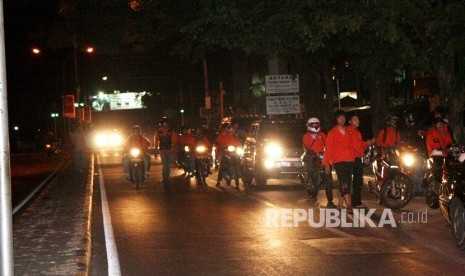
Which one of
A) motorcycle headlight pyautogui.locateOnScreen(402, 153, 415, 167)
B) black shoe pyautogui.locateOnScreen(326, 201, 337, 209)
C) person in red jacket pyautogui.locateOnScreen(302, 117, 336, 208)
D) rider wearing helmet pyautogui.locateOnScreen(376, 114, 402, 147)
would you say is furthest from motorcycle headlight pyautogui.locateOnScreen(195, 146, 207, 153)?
motorcycle headlight pyautogui.locateOnScreen(402, 153, 415, 167)

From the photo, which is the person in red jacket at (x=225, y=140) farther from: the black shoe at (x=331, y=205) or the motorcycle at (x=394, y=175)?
the black shoe at (x=331, y=205)

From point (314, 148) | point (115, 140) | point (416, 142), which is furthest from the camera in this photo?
point (115, 140)

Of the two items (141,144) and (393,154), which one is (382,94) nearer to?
(141,144)

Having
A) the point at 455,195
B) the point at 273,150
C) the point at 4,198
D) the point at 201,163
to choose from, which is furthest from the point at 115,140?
the point at 4,198

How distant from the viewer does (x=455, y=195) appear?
11812 millimetres

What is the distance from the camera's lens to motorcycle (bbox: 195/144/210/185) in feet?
84.3

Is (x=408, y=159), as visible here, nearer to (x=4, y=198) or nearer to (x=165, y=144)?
(x=165, y=144)

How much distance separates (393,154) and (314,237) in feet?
14.6

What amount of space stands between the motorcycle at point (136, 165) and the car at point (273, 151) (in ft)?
9.23

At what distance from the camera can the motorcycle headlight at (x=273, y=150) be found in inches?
895

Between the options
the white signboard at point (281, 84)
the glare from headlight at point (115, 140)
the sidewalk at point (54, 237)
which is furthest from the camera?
the glare from headlight at point (115, 140)

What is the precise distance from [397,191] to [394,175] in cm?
30

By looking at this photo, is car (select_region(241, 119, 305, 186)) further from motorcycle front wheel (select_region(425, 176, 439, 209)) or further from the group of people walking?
motorcycle front wheel (select_region(425, 176, 439, 209))

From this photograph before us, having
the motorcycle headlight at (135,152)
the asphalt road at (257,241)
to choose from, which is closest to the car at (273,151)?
the motorcycle headlight at (135,152)
